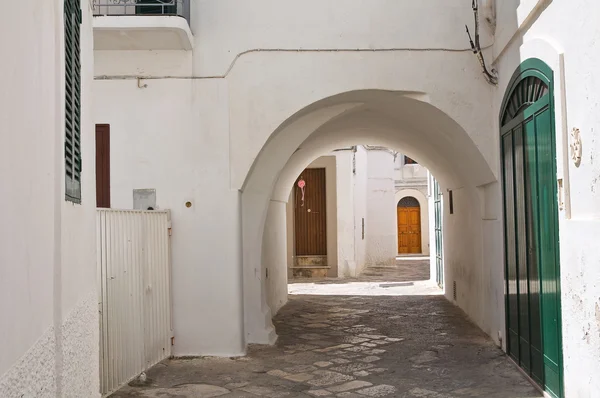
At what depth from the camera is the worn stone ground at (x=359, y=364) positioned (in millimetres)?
6312

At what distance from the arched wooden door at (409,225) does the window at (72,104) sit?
86.8 feet

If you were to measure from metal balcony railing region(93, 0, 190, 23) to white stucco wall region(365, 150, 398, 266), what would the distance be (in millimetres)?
16770

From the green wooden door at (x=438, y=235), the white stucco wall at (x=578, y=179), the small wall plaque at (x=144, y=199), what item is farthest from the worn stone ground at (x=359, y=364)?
the green wooden door at (x=438, y=235)

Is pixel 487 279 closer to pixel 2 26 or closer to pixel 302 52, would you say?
pixel 302 52

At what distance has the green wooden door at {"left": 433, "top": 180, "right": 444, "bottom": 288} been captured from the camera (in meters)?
14.9

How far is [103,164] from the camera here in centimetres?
812

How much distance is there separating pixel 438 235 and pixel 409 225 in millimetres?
15327

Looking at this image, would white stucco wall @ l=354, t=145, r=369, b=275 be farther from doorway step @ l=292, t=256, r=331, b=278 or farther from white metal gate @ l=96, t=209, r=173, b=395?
white metal gate @ l=96, t=209, r=173, b=395

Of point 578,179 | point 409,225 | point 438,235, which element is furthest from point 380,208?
point 578,179

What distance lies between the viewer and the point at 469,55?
784 centimetres

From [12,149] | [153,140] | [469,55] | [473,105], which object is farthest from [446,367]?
[12,149]

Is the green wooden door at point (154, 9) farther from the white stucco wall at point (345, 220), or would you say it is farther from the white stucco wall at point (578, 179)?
the white stucco wall at point (345, 220)

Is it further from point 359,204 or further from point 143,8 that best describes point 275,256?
point 359,204

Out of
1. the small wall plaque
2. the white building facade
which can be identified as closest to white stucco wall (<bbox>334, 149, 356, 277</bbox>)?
the white building facade
